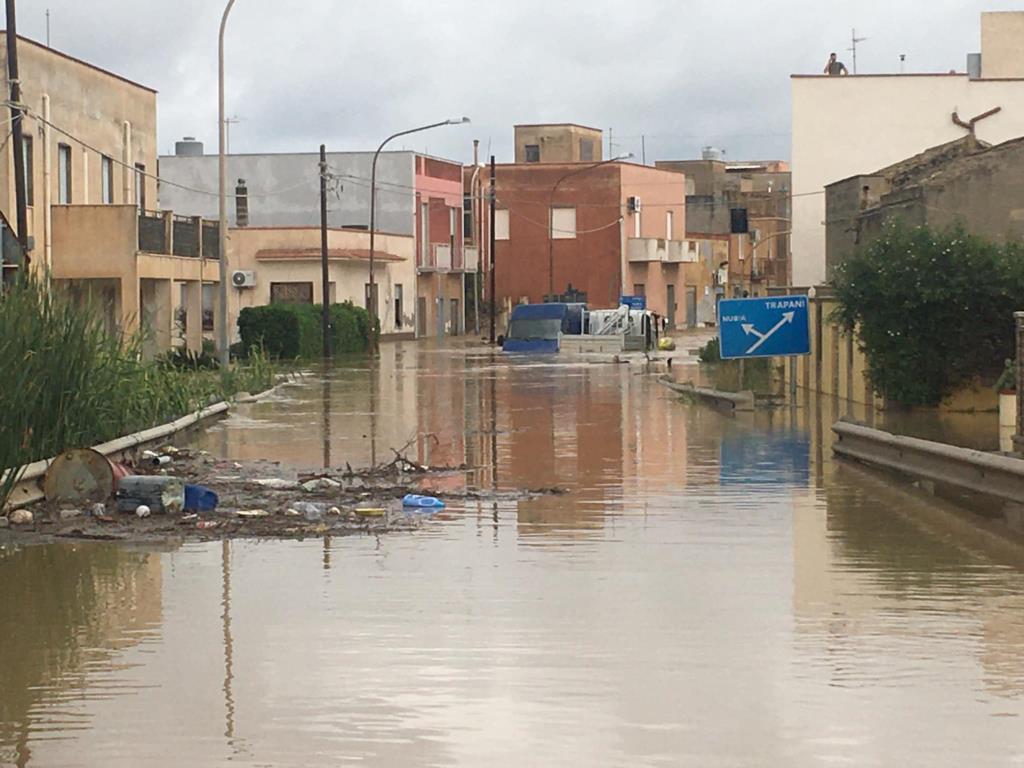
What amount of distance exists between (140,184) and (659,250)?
174ft

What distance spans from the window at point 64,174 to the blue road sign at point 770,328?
2035 centimetres

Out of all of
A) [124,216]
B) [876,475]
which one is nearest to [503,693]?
[876,475]

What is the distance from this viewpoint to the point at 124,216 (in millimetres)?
44969

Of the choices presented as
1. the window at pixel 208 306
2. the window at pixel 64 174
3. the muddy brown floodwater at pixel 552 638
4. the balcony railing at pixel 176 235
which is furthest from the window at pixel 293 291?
the muddy brown floodwater at pixel 552 638

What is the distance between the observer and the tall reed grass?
51.4 feet

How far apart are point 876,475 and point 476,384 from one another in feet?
74.4

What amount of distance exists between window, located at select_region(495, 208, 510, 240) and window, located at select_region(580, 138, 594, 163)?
16663 millimetres

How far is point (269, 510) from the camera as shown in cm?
1587

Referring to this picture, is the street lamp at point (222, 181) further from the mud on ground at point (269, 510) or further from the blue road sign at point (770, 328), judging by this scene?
the mud on ground at point (269, 510)

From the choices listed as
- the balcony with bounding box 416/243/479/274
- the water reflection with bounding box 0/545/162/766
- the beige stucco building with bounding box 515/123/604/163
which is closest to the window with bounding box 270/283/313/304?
the balcony with bounding box 416/243/479/274

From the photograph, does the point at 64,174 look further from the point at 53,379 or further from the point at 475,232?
the point at 475,232

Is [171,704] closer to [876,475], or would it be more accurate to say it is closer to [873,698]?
[873,698]

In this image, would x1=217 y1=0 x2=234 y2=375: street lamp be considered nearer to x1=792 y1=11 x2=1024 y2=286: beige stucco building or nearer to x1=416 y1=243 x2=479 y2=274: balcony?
x1=792 y1=11 x2=1024 y2=286: beige stucco building

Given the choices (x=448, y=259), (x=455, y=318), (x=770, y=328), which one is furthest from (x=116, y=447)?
(x=455, y=318)
